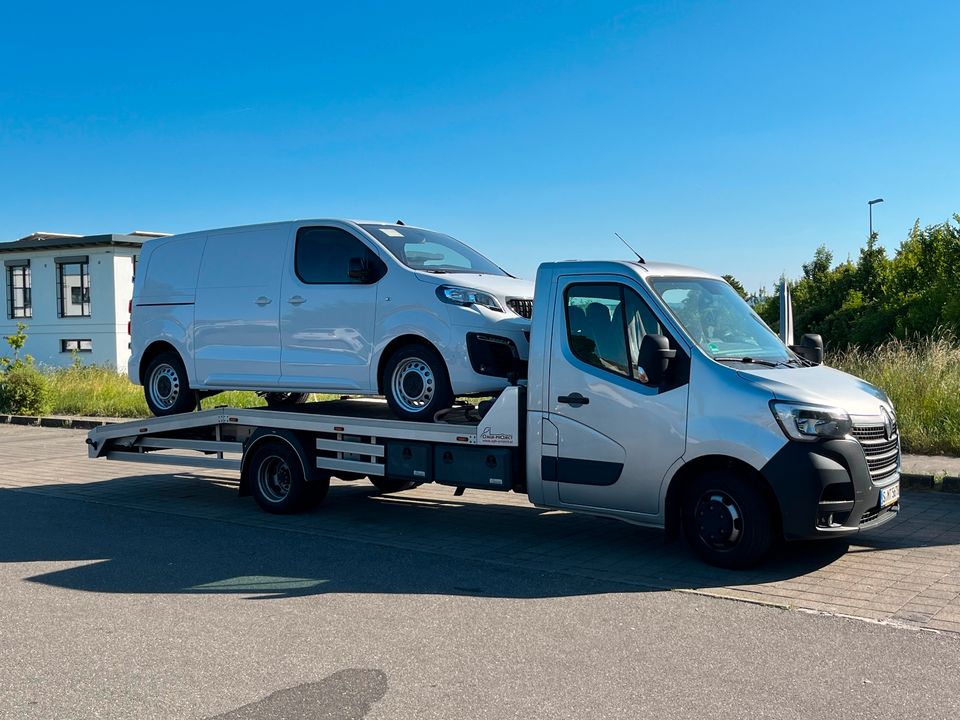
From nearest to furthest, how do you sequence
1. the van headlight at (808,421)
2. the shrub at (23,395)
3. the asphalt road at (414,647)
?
the asphalt road at (414,647) < the van headlight at (808,421) < the shrub at (23,395)

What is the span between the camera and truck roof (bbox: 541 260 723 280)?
7.55 m

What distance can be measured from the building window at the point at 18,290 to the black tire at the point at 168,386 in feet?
106

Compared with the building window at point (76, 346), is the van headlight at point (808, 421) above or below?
below

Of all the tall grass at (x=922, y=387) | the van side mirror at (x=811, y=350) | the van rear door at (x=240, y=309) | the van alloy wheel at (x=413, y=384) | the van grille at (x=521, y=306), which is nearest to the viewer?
the van side mirror at (x=811, y=350)

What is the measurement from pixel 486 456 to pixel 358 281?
2075mm

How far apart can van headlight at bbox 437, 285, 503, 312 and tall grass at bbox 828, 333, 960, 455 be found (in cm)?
641

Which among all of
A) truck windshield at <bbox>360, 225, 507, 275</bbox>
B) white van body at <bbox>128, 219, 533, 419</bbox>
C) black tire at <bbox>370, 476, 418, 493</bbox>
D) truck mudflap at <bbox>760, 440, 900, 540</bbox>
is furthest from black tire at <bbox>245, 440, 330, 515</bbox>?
truck mudflap at <bbox>760, 440, 900, 540</bbox>

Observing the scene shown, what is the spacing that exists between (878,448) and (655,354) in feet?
5.57

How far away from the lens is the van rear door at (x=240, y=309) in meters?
9.45

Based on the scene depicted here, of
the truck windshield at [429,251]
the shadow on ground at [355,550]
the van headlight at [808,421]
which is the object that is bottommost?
the shadow on ground at [355,550]

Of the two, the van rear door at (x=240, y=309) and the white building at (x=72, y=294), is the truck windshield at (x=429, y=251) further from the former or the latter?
the white building at (x=72, y=294)

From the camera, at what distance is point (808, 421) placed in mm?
6605

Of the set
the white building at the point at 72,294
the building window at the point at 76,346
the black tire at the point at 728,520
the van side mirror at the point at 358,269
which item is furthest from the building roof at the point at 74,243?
the black tire at the point at 728,520

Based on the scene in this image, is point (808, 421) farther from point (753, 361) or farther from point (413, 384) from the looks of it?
point (413, 384)
